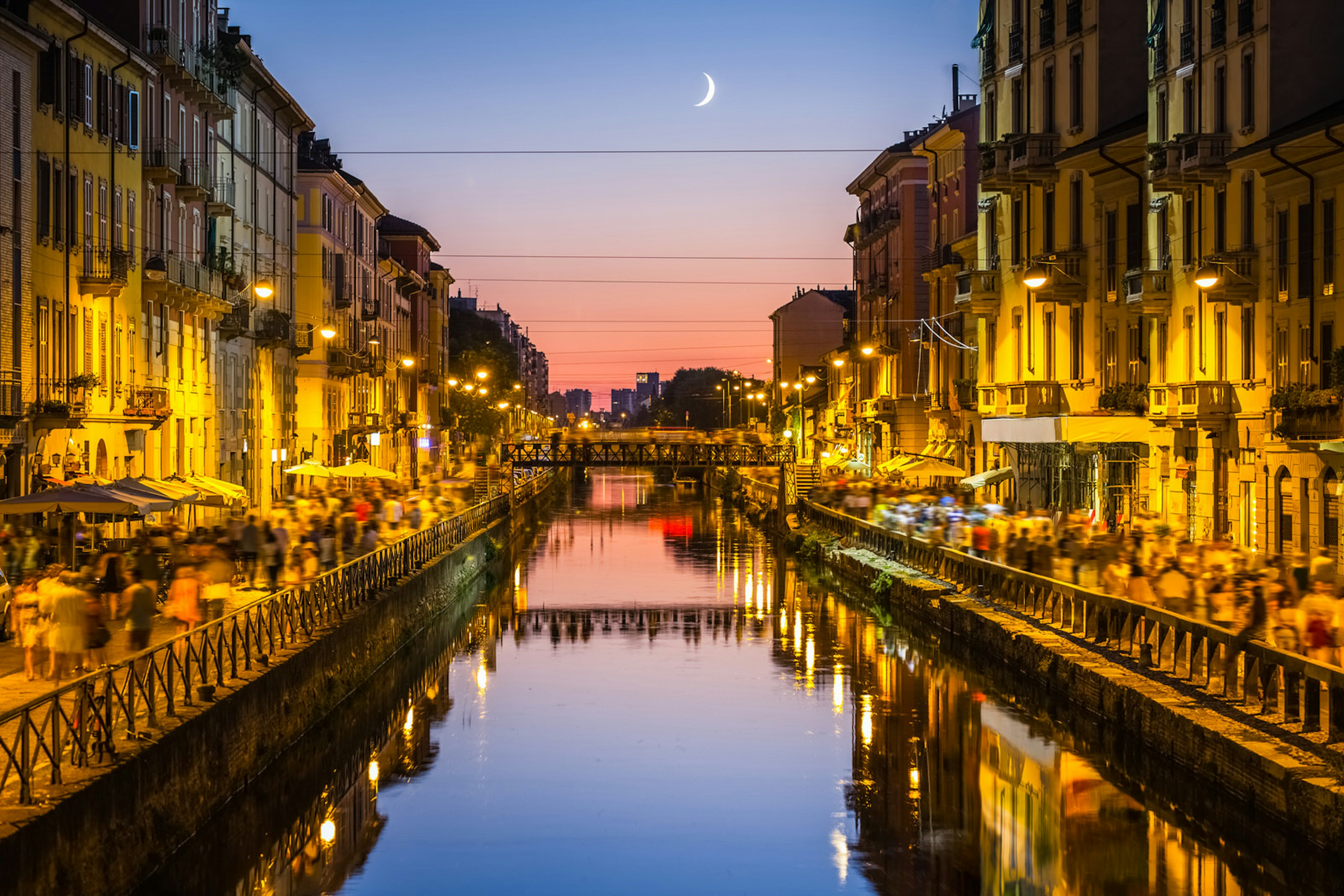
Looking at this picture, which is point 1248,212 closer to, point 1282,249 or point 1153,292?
point 1282,249

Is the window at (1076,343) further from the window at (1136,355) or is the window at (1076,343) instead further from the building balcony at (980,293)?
the building balcony at (980,293)

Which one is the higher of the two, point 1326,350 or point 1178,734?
point 1326,350

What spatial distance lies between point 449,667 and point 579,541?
43.9 m

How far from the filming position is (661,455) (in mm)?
92312

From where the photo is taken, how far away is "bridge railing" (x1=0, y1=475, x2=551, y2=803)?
14.9 meters

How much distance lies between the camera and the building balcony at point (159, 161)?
46844mm

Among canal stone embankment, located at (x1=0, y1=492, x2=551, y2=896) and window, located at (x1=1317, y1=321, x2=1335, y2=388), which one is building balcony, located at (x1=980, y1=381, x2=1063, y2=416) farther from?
canal stone embankment, located at (x1=0, y1=492, x2=551, y2=896)

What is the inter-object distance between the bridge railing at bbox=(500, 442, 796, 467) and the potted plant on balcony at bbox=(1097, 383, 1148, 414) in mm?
31788

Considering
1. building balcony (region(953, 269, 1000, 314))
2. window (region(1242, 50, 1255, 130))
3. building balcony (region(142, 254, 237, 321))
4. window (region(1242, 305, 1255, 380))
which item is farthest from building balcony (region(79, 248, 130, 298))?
building balcony (region(953, 269, 1000, 314))

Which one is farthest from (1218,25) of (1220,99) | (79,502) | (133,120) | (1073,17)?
(79,502)

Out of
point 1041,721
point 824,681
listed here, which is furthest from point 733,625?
point 1041,721

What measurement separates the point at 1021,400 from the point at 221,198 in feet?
90.0

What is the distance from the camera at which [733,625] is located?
1838 inches

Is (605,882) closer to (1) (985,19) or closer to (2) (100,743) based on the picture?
(2) (100,743)
